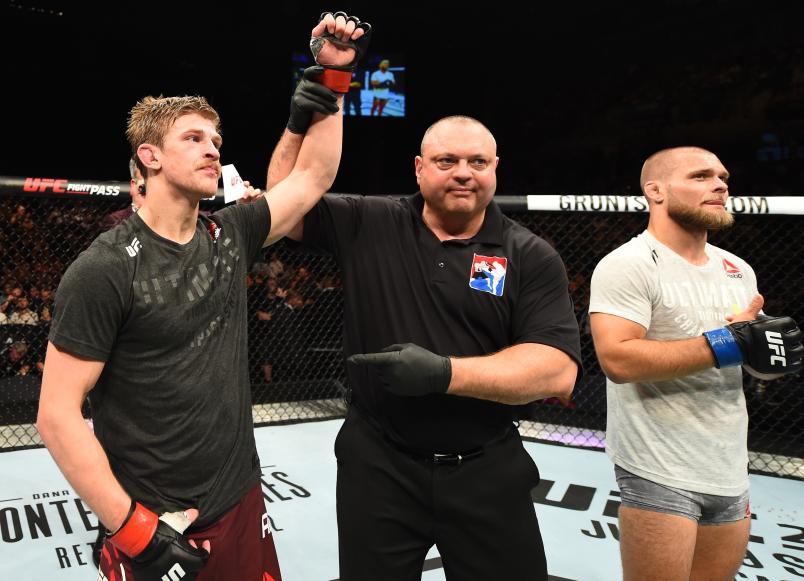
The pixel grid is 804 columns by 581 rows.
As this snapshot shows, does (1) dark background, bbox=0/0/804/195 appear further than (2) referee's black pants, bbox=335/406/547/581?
Yes

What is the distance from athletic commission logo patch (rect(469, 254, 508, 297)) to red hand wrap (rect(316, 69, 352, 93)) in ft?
1.86

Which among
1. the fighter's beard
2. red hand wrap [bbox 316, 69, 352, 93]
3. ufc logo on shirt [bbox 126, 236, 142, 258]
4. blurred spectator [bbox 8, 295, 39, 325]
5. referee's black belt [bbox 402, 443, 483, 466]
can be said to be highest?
red hand wrap [bbox 316, 69, 352, 93]

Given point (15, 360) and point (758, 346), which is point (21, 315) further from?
point (758, 346)

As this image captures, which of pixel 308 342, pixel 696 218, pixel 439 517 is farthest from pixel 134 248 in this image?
pixel 308 342

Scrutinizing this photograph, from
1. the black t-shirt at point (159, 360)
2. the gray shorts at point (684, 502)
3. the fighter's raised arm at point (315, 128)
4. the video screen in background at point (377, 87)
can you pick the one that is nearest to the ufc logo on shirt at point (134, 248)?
the black t-shirt at point (159, 360)

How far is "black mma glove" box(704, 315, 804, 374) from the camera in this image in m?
1.71

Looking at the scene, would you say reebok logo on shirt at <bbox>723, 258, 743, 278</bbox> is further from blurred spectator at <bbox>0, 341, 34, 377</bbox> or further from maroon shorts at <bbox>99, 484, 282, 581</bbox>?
blurred spectator at <bbox>0, 341, 34, 377</bbox>

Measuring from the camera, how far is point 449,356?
155 cm

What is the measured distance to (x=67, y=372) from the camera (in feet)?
4.12

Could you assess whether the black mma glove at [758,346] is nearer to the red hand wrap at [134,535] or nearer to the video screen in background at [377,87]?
the red hand wrap at [134,535]

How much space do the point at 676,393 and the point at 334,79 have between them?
131 centimetres

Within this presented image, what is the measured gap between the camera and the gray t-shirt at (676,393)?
1.75 metres

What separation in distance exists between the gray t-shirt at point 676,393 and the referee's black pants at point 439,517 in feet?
1.39

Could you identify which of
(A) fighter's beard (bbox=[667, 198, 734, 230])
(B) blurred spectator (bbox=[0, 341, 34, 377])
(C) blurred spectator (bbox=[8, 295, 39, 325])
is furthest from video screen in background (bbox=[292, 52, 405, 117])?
(A) fighter's beard (bbox=[667, 198, 734, 230])
